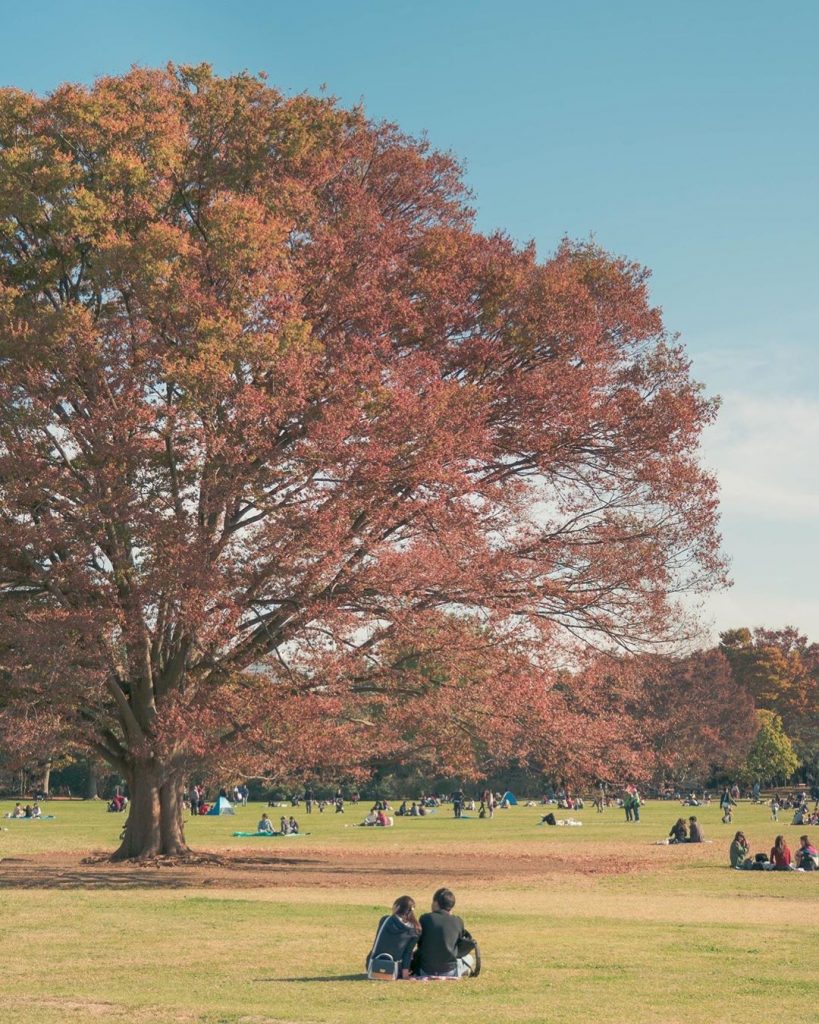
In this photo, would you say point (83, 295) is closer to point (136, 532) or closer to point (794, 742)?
point (136, 532)

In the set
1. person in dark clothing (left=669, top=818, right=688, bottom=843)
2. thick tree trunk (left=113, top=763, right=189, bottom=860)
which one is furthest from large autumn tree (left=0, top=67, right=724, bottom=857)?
person in dark clothing (left=669, top=818, right=688, bottom=843)

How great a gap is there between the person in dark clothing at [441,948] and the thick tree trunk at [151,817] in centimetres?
1903

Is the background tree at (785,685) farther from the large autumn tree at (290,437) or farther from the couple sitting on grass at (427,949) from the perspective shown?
the couple sitting on grass at (427,949)

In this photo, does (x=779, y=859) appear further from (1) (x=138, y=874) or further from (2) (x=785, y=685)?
(2) (x=785, y=685)

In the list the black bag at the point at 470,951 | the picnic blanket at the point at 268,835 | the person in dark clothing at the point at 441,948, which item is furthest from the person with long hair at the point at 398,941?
the picnic blanket at the point at 268,835

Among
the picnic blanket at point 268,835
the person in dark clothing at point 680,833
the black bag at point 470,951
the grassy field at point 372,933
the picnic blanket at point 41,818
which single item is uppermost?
the person in dark clothing at point 680,833

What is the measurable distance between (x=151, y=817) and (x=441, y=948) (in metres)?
20.0

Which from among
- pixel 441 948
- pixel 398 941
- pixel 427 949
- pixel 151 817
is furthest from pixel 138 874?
pixel 441 948

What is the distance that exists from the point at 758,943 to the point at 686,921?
10.1 ft

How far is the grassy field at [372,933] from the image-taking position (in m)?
11.4

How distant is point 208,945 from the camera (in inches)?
631

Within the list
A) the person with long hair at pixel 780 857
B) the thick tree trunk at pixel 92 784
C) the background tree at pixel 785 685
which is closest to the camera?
the person with long hair at pixel 780 857

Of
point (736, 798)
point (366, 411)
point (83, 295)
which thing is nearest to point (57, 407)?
point (83, 295)

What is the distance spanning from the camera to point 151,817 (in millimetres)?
31938
